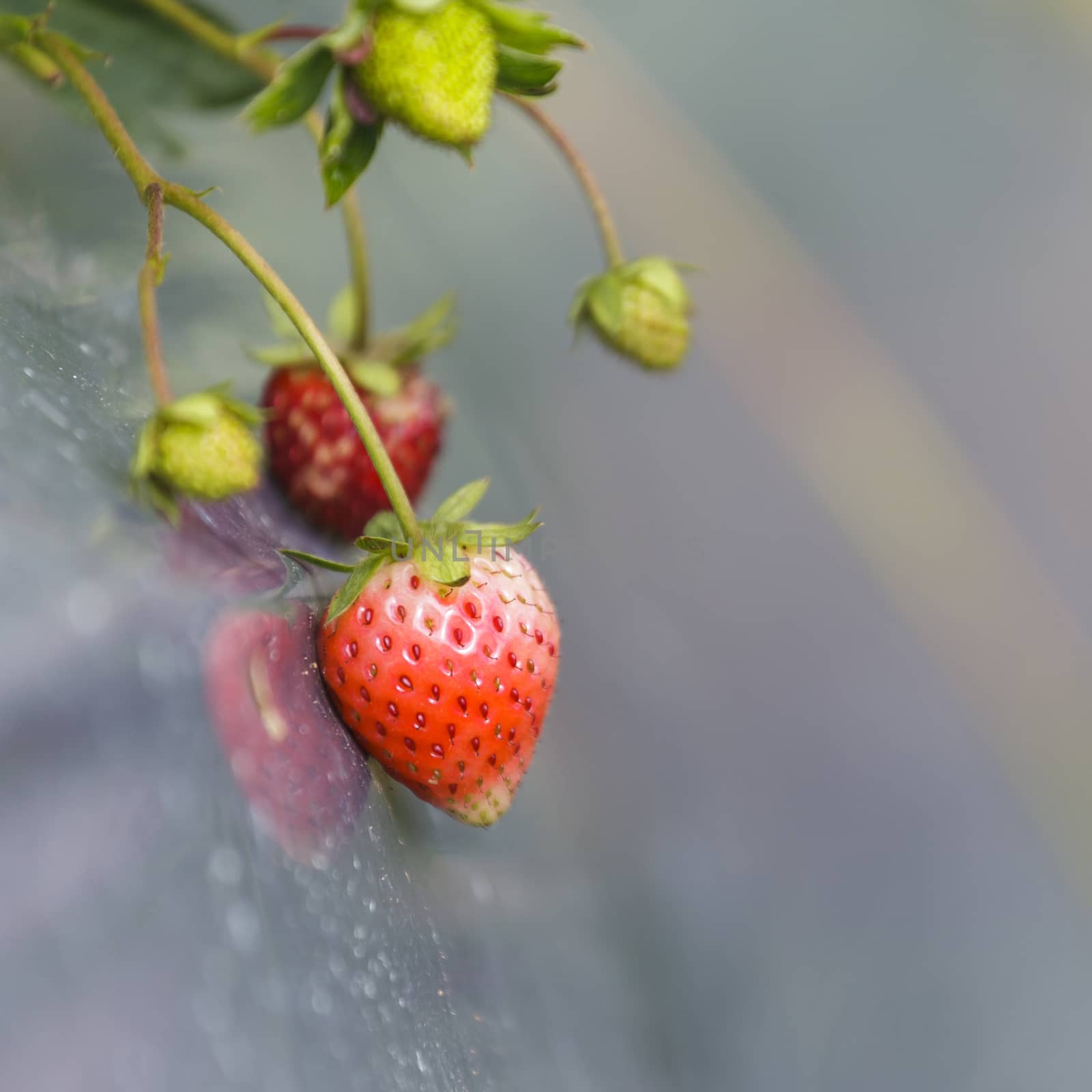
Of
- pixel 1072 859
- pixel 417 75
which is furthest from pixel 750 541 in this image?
pixel 417 75

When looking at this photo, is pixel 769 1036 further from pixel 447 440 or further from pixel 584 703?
pixel 447 440

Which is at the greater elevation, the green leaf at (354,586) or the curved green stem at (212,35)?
the curved green stem at (212,35)

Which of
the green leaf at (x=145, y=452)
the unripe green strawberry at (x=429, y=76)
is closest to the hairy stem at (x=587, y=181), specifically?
the unripe green strawberry at (x=429, y=76)

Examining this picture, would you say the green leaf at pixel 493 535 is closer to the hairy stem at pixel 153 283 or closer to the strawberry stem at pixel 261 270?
the strawberry stem at pixel 261 270

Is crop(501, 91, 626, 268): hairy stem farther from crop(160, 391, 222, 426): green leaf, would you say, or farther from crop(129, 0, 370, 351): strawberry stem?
crop(160, 391, 222, 426): green leaf

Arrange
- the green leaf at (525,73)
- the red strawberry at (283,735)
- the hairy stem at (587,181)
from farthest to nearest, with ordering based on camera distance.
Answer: the hairy stem at (587,181)
the green leaf at (525,73)
the red strawberry at (283,735)

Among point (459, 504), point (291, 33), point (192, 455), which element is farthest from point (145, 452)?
point (291, 33)

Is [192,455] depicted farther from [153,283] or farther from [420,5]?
[420,5]
